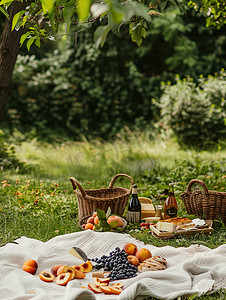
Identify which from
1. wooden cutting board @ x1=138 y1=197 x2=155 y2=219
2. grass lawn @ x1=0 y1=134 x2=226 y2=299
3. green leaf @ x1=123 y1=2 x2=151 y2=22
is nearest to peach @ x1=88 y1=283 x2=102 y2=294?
grass lawn @ x1=0 y1=134 x2=226 y2=299

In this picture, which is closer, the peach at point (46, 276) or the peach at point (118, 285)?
the peach at point (118, 285)

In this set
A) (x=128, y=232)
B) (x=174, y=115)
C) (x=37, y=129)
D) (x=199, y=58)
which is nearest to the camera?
(x=128, y=232)

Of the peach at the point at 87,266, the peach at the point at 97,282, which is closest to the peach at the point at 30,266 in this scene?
the peach at the point at 87,266

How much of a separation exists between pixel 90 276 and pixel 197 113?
6.23 m

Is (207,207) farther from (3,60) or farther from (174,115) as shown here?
(174,115)

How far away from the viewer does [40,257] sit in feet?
10.0

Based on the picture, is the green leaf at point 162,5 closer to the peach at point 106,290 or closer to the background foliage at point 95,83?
the peach at point 106,290

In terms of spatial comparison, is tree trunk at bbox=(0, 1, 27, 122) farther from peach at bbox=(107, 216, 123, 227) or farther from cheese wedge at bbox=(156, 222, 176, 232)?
cheese wedge at bbox=(156, 222, 176, 232)

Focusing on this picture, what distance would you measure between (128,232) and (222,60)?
8673mm

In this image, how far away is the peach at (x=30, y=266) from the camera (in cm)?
288

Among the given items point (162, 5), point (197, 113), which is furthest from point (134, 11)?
point (197, 113)

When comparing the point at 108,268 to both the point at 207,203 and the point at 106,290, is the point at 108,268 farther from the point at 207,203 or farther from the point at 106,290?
the point at 207,203

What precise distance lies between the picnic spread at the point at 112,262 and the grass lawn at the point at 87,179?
154mm

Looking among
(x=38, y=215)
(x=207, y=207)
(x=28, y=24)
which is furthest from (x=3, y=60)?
(x=207, y=207)
